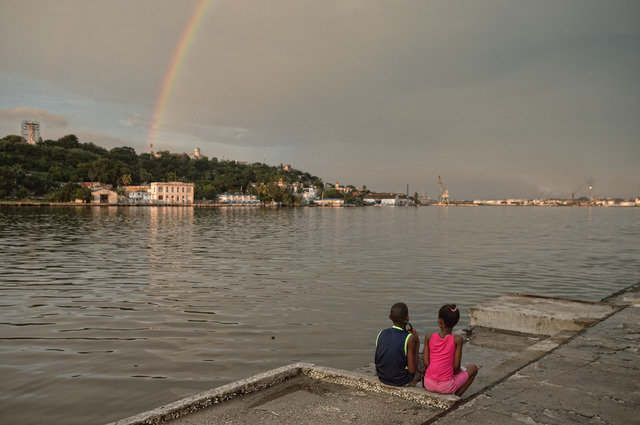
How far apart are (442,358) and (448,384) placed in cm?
35

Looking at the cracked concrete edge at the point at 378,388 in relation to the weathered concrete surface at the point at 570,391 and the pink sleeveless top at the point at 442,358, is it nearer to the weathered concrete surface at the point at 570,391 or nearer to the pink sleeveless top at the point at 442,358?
the pink sleeveless top at the point at 442,358

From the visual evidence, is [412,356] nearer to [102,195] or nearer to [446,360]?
[446,360]

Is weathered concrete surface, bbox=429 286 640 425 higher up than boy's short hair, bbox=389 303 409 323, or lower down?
lower down

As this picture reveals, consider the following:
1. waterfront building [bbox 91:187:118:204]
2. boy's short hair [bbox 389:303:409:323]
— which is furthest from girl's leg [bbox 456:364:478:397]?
waterfront building [bbox 91:187:118:204]

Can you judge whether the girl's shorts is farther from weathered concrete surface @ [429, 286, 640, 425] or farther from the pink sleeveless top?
weathered concrete surface @ [429, 286, 640, 425]

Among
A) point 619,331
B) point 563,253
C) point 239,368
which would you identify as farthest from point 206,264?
point 563,253

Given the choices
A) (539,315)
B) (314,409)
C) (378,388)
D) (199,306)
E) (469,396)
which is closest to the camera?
(314,409)

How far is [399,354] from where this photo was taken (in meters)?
6.71

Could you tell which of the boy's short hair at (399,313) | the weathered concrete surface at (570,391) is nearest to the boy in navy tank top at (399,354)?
the boy's short hair at (399,313)

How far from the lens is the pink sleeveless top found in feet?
21.2

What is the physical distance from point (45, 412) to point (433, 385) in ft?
21.9

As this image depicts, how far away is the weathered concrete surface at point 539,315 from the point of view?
36.6 feet

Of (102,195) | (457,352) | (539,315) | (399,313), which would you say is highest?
(102,195)

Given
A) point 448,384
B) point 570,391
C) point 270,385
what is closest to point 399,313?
point 448,384
